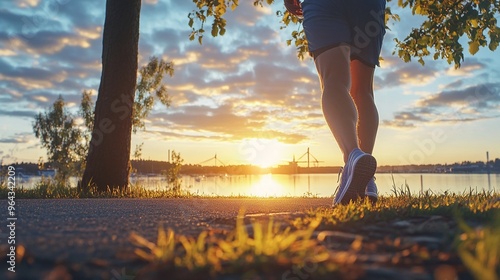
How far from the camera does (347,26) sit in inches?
126

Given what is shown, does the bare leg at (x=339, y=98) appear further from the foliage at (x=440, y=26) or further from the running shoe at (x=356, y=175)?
the foliage at (x=440, y=26)

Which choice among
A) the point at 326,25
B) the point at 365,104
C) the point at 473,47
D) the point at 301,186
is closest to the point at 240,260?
the point at 326,25

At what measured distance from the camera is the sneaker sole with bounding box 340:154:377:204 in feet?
9.02

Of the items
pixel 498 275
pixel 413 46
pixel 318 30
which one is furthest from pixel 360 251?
pixel 413 46

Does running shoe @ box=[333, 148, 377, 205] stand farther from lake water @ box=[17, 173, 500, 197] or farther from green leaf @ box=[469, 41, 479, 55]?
green leaf @ box=[469, 41, 479, 55]

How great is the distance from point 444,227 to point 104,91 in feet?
17.6

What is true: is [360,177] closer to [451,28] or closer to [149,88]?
[451,28]

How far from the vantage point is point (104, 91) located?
625cm

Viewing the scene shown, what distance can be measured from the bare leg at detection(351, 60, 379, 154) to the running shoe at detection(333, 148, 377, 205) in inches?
21.7

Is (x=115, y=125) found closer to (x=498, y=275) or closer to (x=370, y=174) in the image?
(x=370, y=174)

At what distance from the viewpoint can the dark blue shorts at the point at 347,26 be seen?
3.12 m

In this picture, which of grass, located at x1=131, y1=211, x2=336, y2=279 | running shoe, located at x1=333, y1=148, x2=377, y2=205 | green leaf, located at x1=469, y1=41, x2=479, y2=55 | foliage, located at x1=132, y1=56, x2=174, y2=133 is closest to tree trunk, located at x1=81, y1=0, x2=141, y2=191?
running shoe, located at x1=333, y1=148, x2=377, y2=205

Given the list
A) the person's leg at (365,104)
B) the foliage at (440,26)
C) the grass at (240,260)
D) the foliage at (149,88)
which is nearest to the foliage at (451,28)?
the foliage at (440,26)

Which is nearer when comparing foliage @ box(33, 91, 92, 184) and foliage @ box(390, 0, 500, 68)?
foliage @ box(390, 0, 500, 68)
